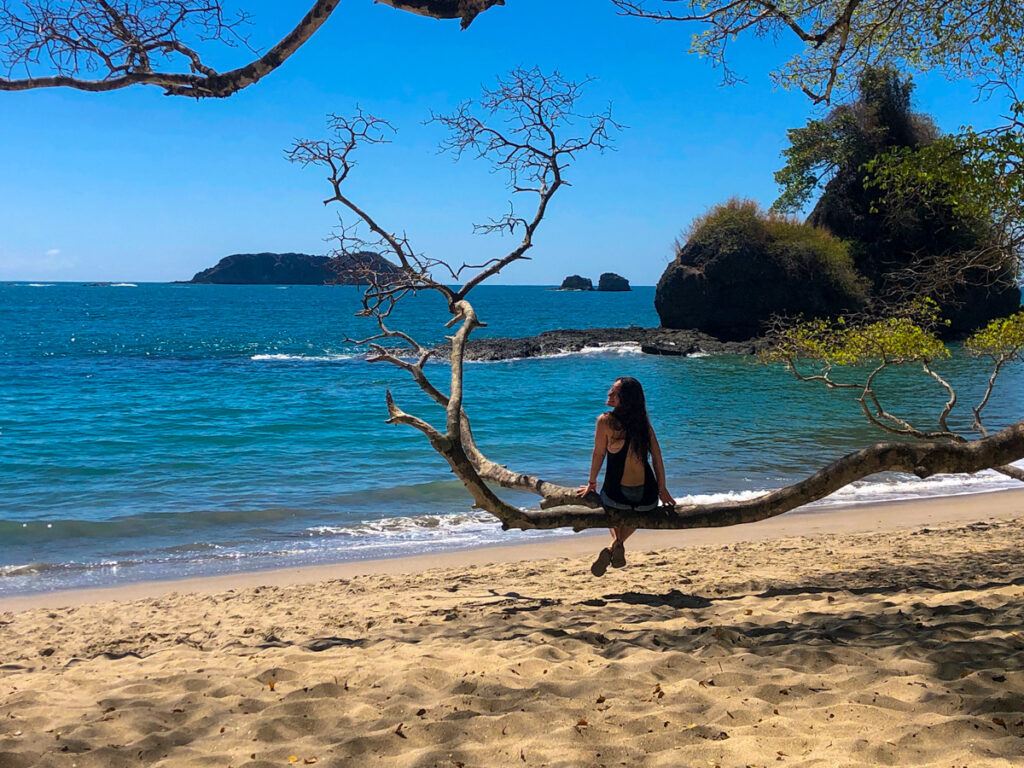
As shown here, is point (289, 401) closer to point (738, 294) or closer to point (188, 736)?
point (188, 736)

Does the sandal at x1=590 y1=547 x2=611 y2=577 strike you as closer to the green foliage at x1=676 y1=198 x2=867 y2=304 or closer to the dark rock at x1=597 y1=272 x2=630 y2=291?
the green foliage at x1=676 y1=198 x2=867 y2=304

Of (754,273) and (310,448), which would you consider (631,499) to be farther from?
(754,273)

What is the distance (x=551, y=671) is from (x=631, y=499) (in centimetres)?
161

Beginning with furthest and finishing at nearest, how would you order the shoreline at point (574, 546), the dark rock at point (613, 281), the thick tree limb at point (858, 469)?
1. the dark rock at point (613, 281)
2. the shoreline at point (574, 546)
3. the thick tree limb at point (858, 469)

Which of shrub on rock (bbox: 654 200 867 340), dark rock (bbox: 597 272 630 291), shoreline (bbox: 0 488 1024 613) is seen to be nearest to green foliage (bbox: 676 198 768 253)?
shrub on rock (bbox: 654 200 867 340)

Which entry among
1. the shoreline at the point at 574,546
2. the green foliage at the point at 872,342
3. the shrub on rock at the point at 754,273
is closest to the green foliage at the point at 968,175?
the green foliage at the point at 872,342

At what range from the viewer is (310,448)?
17.0 metres

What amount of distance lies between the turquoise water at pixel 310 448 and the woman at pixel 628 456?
15.7ft

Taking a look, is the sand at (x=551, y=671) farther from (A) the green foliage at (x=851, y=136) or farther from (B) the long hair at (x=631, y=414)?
(A) the green foliage at (x=851, y=136)

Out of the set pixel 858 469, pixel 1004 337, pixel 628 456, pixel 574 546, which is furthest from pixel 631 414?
pixel 574 546

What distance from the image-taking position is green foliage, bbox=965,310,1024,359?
7.64 metres

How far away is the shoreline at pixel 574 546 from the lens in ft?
28.3

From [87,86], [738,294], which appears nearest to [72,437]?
[87,86]

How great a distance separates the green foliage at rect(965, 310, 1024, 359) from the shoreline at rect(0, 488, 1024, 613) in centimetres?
317
